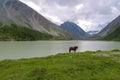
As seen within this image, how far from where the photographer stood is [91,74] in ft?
70.3

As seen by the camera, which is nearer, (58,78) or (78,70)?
(58,78)

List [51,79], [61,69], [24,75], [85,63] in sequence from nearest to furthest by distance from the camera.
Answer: [51,79], [24,75], [61,69], [85,63]

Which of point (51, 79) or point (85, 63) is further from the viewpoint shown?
point (85, 63)

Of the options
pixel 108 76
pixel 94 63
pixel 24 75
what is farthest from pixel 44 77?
pixel 94 63

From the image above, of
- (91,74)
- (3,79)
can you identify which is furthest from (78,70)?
(3,79)

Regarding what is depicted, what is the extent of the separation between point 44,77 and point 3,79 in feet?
13.3

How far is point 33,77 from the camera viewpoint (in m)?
19.6

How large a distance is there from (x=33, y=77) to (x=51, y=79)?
1626 mm

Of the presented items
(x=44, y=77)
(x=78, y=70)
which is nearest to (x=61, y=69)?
(x=78, y=70)

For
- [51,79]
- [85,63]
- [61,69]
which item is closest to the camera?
[51,79]

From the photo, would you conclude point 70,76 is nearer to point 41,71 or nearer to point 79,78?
point 79,78

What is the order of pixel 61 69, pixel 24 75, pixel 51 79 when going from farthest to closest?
pixel 61 69 < pixel 24 75 < pixel 51 79

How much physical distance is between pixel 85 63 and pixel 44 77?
7134 mm

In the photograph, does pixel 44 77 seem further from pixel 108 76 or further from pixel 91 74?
pixel 108 76
